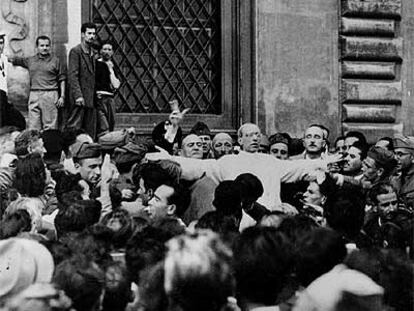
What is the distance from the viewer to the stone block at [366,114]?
38.4ft

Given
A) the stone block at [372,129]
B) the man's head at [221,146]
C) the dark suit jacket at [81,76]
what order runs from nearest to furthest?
the man's head at [221,146]
the dark suit jacket at [81,76]
the stone block at [372,129]

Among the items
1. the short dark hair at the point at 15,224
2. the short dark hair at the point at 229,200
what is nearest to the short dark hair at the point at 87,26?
the short dark hair at the point at 229,200

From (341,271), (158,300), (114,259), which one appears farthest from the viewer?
(114,259)

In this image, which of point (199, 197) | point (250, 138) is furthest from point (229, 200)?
point (250, 138)

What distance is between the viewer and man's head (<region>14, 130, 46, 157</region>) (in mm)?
8438

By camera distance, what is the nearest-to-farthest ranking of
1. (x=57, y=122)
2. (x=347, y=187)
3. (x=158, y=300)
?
(x=158, y=300)
(x=347, y=187)
(x=57, y=122)

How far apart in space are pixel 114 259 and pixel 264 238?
3.43ft

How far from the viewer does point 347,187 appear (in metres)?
6.39

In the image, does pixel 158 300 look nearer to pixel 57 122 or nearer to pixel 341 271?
pixel 341 271

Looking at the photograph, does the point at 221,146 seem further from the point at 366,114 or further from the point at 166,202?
the point at 366,114

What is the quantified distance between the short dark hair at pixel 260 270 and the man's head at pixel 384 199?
3.34 meters

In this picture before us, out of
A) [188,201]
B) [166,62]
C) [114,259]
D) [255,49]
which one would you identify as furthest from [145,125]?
[114,259]

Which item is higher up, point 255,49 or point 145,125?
point 255,49

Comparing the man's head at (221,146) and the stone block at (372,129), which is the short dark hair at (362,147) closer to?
the man's head at (221,146)
